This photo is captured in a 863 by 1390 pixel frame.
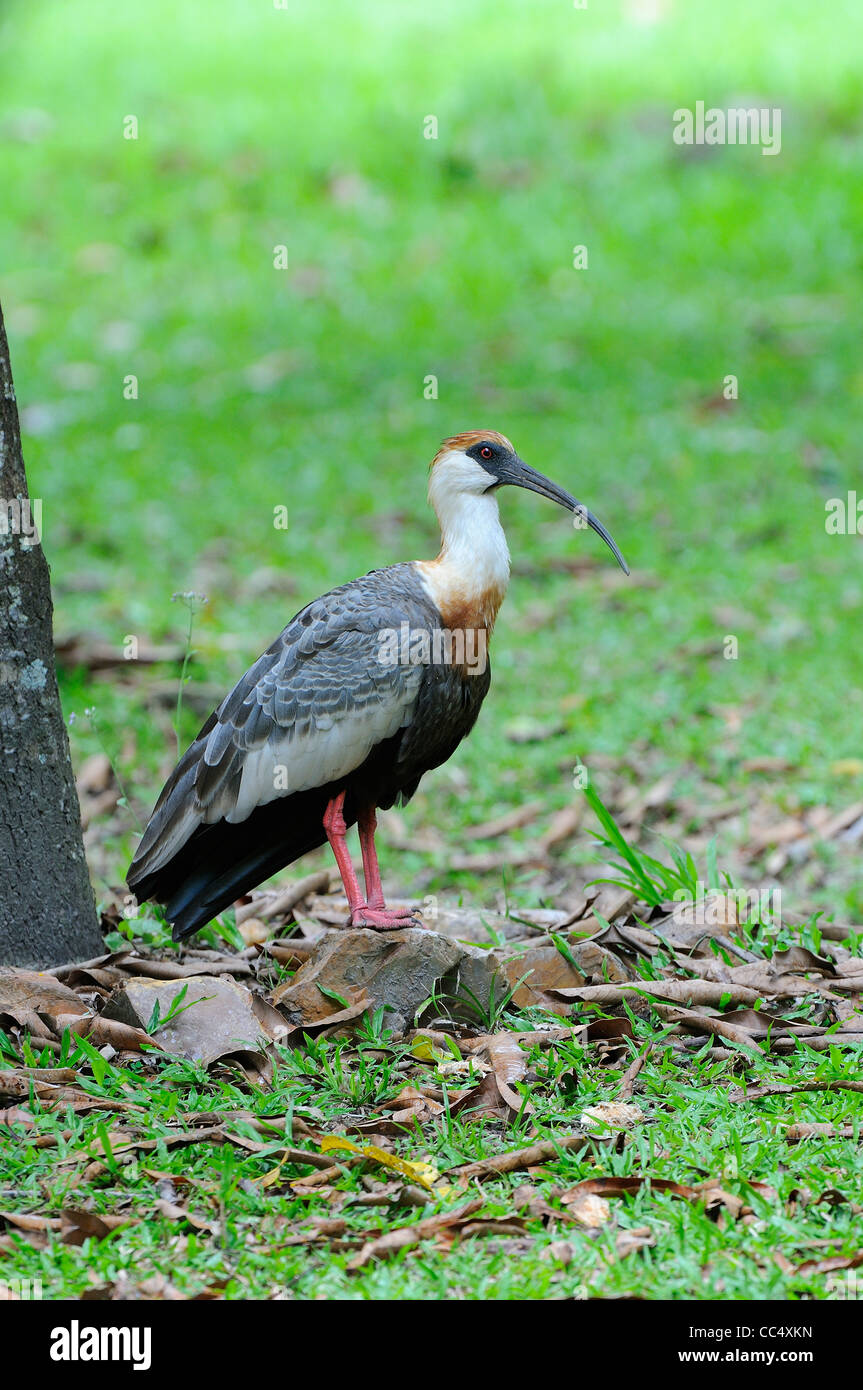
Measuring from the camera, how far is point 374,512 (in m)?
9.09

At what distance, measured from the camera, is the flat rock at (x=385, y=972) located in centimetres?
395

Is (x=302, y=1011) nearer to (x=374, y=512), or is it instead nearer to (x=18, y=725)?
(x=18, y=725)

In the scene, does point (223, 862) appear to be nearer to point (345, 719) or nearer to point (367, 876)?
point (367, 876)

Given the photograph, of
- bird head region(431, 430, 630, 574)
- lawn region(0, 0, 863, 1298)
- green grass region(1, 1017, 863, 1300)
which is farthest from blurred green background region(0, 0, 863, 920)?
green grass region(1, 1017, 863, 1300)

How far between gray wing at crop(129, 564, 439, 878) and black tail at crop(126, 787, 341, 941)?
62 mm

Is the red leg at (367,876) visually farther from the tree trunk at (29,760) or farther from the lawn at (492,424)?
the tree trunk at (29,760)

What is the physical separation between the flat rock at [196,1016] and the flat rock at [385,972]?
0.19 m

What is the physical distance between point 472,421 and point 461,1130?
727 cm

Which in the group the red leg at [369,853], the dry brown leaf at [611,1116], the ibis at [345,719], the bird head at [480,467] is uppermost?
the bird head at [480,467]

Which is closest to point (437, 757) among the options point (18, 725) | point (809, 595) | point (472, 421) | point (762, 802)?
point (18, 725)

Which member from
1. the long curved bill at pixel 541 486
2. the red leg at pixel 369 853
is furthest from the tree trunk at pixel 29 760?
the long curved bill at pixel 541 486

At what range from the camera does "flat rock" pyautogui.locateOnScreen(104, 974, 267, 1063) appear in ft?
12.4

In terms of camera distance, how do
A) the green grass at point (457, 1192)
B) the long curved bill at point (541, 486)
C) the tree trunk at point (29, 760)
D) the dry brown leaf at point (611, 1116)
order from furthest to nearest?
the long curved bill at point (541, 486) < the tree trunk at point (29, 760) < the dry brown leaf at point (611, 1116) < the green grass at point (457, 1192)

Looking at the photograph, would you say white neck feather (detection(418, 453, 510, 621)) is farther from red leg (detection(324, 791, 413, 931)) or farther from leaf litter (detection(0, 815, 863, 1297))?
leaf litter (detection(0, 815, 863, 1297))
